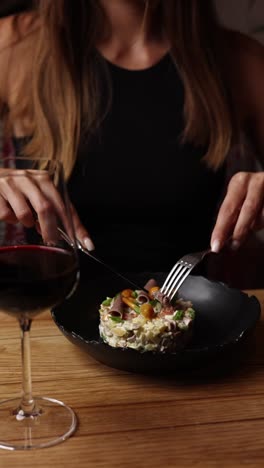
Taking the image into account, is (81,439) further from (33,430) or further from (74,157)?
(74,157)

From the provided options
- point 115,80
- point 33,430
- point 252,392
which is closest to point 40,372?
point 33,430

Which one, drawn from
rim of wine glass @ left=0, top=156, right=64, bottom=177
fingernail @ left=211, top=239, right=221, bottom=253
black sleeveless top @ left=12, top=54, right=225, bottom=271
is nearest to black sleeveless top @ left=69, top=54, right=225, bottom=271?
black sleeveless top @ left=12, top=54, right=225, bottom=271

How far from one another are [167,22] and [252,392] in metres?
1.32

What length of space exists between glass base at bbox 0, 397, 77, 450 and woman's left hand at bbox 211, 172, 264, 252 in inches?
17.8

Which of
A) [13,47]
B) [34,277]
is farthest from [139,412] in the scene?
[13,47]

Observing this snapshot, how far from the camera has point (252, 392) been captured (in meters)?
0.86

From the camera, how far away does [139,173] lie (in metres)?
1.86

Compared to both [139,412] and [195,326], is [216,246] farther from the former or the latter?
[139,412]

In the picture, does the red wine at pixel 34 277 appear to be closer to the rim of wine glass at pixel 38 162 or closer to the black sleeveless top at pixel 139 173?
the rim of wine glass at pixel 38 162

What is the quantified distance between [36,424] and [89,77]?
129cm

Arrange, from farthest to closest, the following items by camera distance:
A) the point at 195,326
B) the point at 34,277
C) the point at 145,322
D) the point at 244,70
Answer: the point at 244,70
the point at 195,326
the point at 145,322
the point at 34,277

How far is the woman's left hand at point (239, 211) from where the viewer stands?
117 cm

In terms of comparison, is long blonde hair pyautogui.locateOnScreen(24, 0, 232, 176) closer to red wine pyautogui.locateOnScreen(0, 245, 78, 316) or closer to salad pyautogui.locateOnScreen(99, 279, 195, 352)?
salad pyautogui.locateOnScreen(99, 279, 195, 352)

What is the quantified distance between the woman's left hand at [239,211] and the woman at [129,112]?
1.99ft
